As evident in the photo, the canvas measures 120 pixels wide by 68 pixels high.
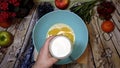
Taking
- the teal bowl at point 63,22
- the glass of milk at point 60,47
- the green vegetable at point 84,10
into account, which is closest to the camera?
the glass of milk at point 60,47

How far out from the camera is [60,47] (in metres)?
0.51

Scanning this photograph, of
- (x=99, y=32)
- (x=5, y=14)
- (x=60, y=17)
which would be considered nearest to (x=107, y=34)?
(x=99, y=32)

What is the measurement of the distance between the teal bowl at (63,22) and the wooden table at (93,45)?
0.07 meters

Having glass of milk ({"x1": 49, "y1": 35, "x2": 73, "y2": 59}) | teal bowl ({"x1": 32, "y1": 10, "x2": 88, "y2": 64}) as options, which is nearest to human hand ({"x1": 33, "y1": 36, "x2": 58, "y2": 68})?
glass of milk ({"x1": 49, "y1": 35, "x2": 73, "y2": 59})

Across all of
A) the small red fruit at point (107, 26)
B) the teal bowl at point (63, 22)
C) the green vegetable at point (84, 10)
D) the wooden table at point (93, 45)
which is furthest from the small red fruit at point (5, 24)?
the small red fruit at point (107, 26)

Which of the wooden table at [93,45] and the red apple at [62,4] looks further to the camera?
the red apple at [62,4]

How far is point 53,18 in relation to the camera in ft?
2.69

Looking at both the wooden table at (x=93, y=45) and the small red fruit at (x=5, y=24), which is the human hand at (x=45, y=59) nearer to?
the wooden table at (x=93, y=45)

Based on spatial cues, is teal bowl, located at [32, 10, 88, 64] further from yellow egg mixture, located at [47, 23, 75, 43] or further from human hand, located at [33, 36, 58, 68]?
human hand, located at [33, 36, 58, 68]

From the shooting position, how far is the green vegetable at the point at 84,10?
0.89m

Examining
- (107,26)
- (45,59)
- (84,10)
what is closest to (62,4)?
(84,10)

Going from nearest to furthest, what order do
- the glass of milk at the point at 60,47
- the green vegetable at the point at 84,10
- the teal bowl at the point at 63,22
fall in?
1. the glass of milk at the point at 60,47
2. the teal bowl at the point at 63,22
3. the green vegetable at the point at 84,10

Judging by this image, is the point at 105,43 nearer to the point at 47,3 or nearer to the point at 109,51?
the point at 109,51

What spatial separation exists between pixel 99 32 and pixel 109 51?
0.36 feet
